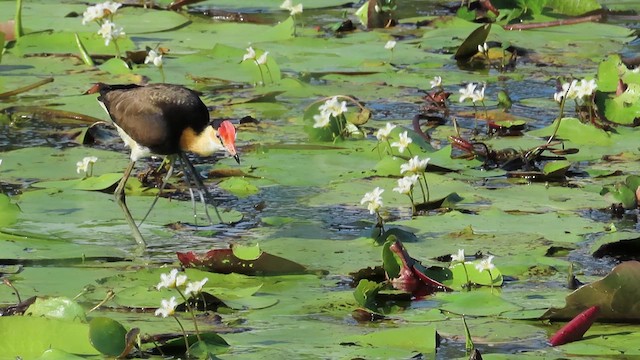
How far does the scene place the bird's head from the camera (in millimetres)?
5637

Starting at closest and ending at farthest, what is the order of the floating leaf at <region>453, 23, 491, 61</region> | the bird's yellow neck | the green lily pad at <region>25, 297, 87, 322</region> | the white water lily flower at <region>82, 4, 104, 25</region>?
the green lily pad at <region>25, 297, 87, 322</region>, the bird's yellow neck, the white water lily flower at <region>82, 4, 104, 25</region>, the floating leaf at <region>453, 23, 491, 61</region>

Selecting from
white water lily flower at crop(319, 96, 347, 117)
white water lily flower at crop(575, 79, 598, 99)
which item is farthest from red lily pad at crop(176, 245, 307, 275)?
white water lily flower at crop(575, 79, 598, 99)

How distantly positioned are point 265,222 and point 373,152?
1209mm

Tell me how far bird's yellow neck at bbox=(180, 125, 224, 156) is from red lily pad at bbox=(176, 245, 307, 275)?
0.97 meters

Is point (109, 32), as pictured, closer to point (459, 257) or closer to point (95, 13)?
point (95, 13)

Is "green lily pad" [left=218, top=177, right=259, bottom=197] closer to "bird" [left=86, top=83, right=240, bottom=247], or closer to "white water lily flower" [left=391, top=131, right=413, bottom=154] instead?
"bird" [left=86, top=83, right=240, bottom=247]

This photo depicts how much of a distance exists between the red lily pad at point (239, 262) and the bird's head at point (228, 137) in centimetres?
86

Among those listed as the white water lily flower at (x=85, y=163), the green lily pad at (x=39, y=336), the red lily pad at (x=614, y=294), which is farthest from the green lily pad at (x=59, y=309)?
the white water lily flower at (x=85, y=163)

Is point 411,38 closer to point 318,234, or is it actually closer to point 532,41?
point 532,41

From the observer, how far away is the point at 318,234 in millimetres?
5473

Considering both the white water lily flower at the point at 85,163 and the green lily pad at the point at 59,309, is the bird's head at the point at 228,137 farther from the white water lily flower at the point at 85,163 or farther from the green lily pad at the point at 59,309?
the green lily pad at the point at 59,309

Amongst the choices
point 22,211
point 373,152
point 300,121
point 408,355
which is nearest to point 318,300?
point 408,355

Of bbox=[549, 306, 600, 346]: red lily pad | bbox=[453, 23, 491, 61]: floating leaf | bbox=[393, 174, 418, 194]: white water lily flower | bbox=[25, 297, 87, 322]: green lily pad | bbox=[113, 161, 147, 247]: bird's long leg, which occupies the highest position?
bbox=[549, 306, 600, 346]: red lily pad

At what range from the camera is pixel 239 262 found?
4.84m
